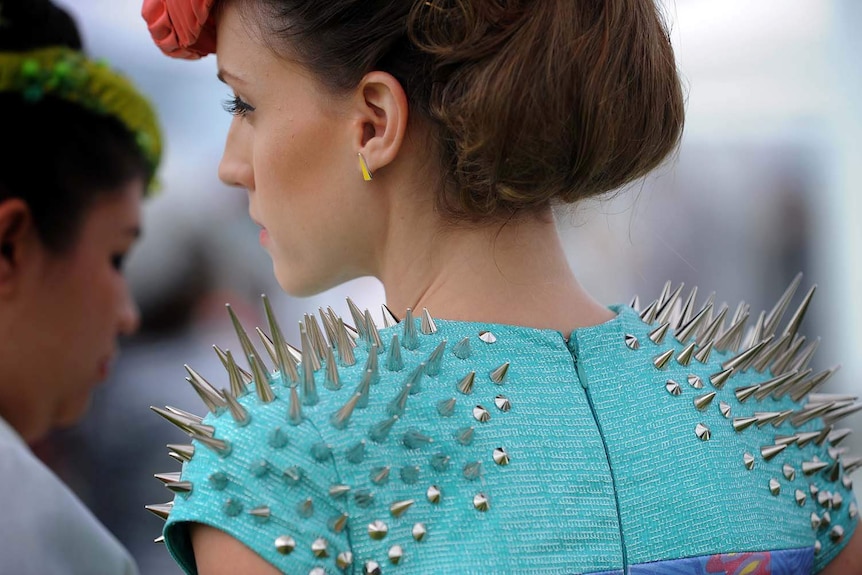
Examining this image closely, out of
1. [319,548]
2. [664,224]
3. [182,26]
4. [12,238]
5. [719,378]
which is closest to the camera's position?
[319,548]

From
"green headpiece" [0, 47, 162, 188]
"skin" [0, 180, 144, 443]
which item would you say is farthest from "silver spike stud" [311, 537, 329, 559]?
"green headpiece" [0, 47, 162, 188]

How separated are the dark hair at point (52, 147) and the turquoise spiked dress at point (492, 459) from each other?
2.76 feet

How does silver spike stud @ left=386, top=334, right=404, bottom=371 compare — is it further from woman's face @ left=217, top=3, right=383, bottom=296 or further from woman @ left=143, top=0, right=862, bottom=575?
woman's face @ left=217, top=3, right=383, bottom=296

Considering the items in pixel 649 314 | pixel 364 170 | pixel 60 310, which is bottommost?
pixel 649 314

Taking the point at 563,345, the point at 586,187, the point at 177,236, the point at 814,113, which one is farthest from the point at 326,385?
Answer: the point at 814,113

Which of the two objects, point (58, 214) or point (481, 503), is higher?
point (58, 214)

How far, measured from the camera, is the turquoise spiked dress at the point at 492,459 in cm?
80

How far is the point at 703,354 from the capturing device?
1013 mm

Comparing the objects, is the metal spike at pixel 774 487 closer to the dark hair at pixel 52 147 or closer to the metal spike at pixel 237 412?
the metal spike at pixel 237 412

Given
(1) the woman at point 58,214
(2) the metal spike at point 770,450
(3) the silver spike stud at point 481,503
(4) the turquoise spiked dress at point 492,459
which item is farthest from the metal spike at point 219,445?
(1) the woman at point 58,214

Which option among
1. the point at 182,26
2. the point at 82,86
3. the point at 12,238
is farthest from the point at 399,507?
the point at 82,86

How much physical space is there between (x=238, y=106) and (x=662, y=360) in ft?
1.71

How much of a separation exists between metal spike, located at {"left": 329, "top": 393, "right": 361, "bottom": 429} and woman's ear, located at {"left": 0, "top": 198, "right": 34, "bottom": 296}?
983 millimetres

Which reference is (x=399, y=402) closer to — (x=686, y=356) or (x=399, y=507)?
(x=399, y=507)
